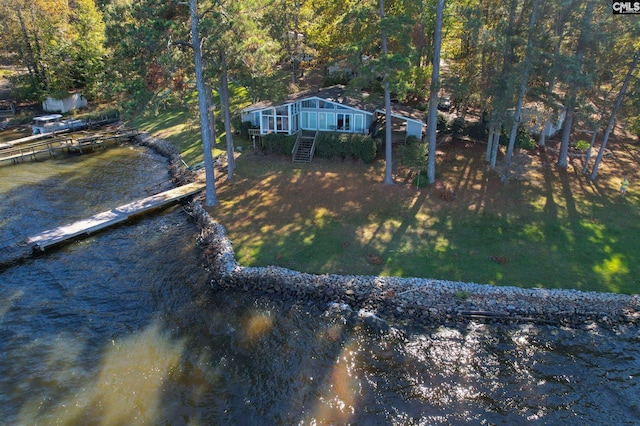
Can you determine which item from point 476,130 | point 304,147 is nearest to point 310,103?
point 304,147

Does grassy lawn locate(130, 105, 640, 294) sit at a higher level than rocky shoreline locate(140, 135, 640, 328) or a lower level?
higher

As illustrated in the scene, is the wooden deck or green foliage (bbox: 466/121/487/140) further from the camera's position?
green foliage (bbox: 466/121/487/140)

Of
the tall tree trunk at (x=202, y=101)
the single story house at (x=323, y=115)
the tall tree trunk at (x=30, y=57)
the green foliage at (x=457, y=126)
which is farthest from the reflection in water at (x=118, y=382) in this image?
the tall tree trunk at (x=30, y=57)

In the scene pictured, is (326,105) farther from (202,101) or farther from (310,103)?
(202,101)

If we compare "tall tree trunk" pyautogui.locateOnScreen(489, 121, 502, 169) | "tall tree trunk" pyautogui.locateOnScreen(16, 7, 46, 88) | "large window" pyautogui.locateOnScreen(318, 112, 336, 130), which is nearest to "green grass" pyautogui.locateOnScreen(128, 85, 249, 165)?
"large window" pyautogui.locateOnScreen(318, 112, 336, 130)

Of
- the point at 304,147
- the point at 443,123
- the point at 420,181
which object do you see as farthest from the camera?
the point at 443,123

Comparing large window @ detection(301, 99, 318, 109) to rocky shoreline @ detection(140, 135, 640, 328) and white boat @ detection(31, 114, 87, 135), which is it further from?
white boat @ detection(31, 114, 87, 135)

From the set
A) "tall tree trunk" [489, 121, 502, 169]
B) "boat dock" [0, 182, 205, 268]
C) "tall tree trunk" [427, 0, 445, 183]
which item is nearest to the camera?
"boat dock" [0, 182, 205, 268]

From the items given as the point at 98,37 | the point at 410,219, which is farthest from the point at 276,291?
the point at 98,37
